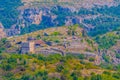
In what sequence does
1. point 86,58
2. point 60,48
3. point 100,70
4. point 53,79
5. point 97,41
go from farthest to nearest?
point 97,41
point 60,48
point 86,58
point 100,70
point 53,79

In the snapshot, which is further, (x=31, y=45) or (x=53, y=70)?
(x=31, y=45)

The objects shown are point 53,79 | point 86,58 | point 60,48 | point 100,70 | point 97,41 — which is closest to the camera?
point 53,79

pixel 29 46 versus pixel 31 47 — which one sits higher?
pixel 29 46

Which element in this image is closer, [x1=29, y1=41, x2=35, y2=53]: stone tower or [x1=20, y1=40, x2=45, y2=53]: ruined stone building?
[x1=20, y1=40, x2=45, y2=53]: ruined stone building

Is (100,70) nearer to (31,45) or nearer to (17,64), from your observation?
(17,64)

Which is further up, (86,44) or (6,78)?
(6,78)

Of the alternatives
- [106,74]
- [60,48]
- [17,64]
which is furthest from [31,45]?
[106,74]

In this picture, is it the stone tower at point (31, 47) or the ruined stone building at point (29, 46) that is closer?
the ruined stone building at point (29, 46)

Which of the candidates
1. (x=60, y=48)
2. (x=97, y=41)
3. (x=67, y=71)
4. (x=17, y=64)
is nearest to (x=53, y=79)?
(x=67, y=71)

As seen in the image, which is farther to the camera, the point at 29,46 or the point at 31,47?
the point at 31,47
